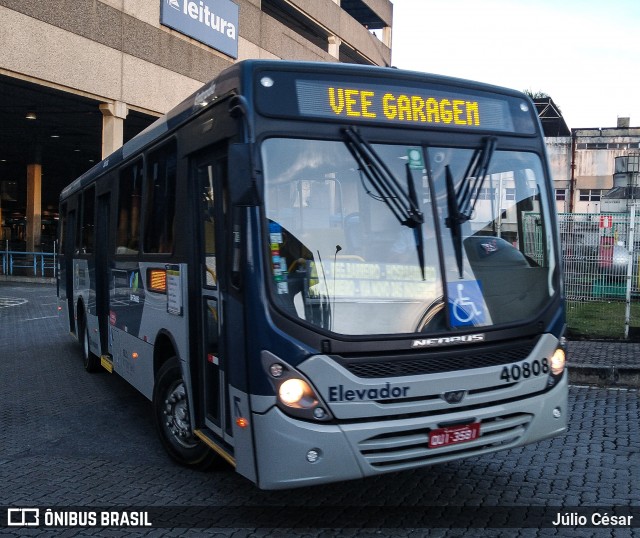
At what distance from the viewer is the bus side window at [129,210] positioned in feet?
21.7

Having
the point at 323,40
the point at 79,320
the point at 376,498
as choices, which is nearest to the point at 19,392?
the point at 79,320

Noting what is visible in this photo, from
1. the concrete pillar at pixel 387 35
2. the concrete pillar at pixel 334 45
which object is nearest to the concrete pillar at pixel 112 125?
the concrete pillar at pixel 334 45

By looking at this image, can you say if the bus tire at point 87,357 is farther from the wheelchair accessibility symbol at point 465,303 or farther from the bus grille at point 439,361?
the wheelchair accessibility symbol at point 465,303

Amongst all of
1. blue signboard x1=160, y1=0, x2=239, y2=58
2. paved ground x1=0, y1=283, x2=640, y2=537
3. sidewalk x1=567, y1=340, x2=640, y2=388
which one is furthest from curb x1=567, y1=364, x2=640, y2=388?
blue signboard x1=160, y1=0, x2=239, y2=58

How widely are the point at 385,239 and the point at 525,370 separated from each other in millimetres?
1265

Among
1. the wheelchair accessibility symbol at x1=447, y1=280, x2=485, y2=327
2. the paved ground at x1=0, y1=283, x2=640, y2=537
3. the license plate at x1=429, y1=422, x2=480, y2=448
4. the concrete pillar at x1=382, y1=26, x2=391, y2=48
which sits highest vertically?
the concrete pillar at x1=382, y1=26, x2=391, y2=48

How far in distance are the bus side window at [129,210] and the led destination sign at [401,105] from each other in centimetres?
285

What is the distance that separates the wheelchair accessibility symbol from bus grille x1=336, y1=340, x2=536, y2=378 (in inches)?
6.9

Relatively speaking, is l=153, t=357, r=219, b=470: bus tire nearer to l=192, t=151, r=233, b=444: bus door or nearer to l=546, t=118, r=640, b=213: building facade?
l=192, t=151, r=233, b=444: bus door

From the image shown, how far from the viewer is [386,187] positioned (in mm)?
4191

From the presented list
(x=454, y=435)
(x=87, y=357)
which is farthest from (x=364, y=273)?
(x=87, y=357)

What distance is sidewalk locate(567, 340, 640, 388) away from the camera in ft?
28.2

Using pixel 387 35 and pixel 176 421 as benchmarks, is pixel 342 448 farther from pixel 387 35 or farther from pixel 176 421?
pixel 387 35

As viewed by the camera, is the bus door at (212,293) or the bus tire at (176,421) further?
the bus tire at (176,421)
